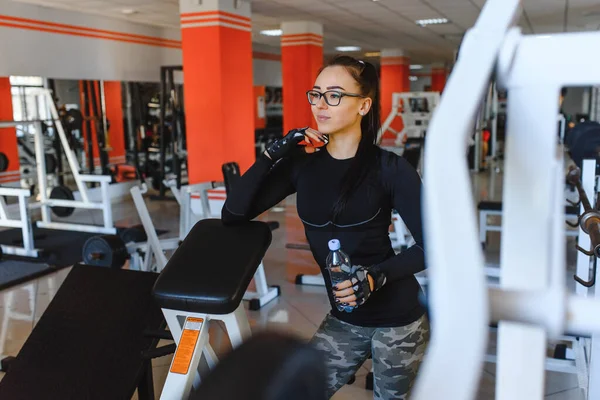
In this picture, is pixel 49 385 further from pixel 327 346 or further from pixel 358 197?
pixel 358 197

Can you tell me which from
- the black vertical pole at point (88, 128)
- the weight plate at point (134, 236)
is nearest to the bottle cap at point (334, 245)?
the weight plate at point (134, 236)

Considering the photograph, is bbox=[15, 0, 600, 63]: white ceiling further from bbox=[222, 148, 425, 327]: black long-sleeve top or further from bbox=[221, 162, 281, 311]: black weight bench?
bbox=[222, 148, 425, 327]: black long-sleeve top

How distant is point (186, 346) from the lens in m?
1.51

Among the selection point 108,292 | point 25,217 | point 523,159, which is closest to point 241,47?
point 25,217

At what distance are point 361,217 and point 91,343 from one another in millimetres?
1295

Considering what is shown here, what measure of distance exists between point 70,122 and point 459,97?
7239 millimetres

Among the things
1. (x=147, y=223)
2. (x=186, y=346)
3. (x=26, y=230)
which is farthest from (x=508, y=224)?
(x=26, y=230)

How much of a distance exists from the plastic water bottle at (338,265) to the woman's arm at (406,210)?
86 millimetres

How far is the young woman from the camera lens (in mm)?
1447

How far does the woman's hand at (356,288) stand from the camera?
1341mm

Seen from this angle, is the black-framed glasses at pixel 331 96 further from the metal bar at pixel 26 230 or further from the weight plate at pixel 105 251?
the metal bar at pixel 26 230

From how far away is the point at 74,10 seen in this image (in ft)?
23.8

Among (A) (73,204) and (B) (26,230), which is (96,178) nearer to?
(A) (73,204)

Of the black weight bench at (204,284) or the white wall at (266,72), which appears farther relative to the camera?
the white wall at (266,72)
